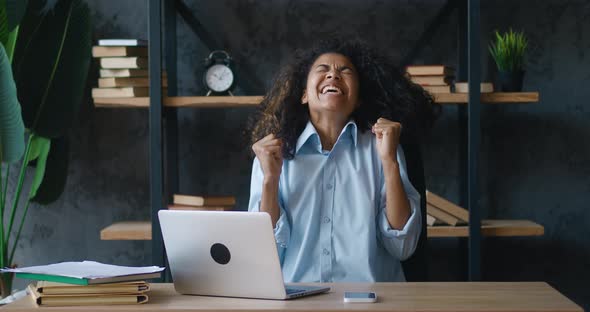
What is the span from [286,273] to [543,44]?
1745 mm

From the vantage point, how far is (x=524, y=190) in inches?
141

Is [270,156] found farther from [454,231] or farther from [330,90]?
[454,231]

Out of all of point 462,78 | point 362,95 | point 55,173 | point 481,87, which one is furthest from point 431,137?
point 55,173

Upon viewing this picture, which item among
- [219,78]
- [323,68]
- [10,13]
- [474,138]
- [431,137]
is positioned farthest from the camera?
[431,137]

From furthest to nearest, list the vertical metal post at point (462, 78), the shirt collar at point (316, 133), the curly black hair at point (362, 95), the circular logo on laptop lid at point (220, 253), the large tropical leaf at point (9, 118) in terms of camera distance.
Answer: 1. the vertical metal post at point (462, 78)
2. the large tropical leaf at point (9, 118)
3. the curly black hair at point (362, 95)
4. the shirt collar at point (316, 133)
5. the circular logo on laptop lid at point (220, 253)

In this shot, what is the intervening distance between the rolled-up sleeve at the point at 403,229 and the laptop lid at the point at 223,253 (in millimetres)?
729

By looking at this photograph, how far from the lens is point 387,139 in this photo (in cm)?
244

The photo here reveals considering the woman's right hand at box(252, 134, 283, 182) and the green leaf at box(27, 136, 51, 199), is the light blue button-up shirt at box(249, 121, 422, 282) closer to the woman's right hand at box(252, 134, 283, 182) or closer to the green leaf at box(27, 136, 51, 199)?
the woman's right hand at box(252, 134, 283, 182)

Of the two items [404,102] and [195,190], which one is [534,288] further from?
[195,190]

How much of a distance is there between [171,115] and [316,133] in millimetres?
1088

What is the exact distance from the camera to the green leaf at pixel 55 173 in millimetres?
3457

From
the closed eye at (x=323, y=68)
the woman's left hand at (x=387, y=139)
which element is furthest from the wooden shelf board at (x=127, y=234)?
the woman's left hand at (x=387, y=139)

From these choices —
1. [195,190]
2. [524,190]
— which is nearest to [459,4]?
[524,190]

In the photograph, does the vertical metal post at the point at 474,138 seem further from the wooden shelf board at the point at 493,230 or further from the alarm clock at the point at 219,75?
the alarm clock at the point at 219,75
